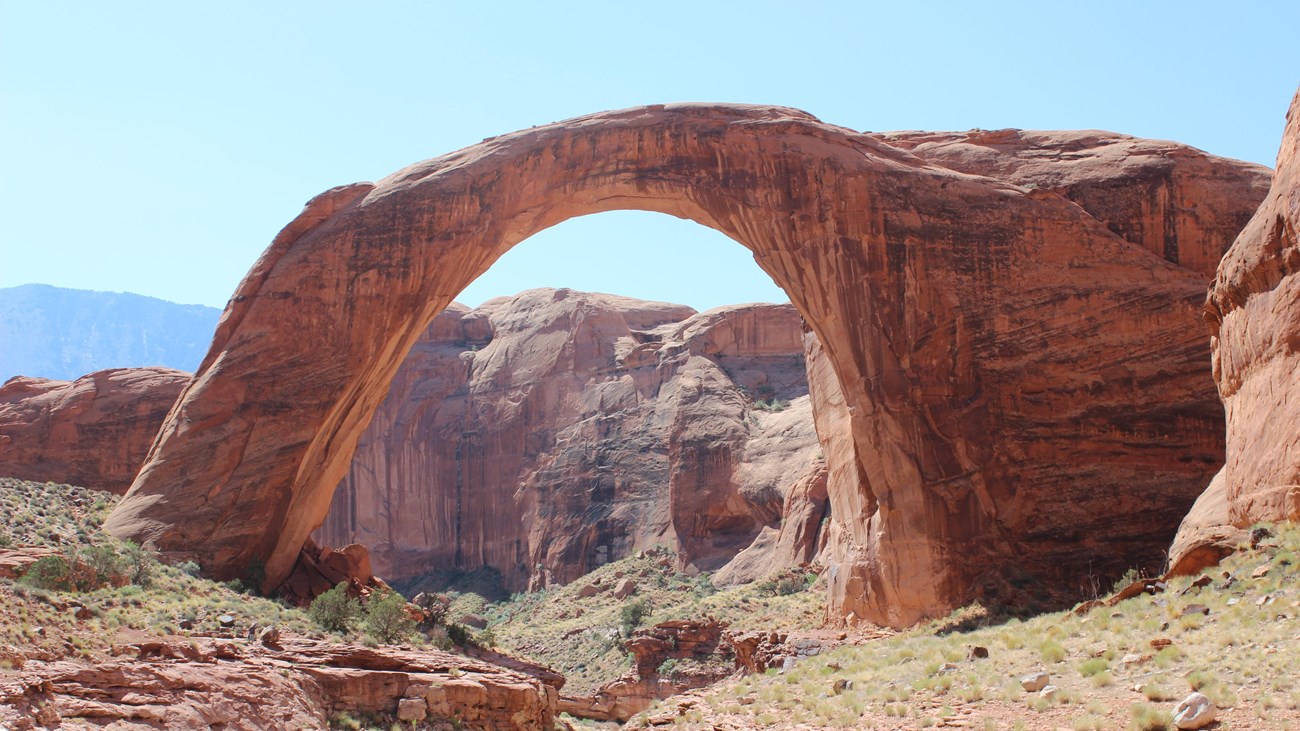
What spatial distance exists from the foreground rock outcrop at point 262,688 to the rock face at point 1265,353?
422 inches

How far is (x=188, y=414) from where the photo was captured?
84.2 feet

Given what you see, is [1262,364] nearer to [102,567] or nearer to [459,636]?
[459,636]

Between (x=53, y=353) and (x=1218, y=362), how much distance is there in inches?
7425

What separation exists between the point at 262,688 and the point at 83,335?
191 meters

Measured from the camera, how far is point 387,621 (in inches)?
880

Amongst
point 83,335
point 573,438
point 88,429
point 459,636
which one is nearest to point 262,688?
point 459,636

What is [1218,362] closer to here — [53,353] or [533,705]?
[533,705]

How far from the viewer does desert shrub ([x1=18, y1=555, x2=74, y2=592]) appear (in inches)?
793

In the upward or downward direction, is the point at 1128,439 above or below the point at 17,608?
above

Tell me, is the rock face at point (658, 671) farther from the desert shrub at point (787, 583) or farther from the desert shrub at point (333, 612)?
the desert shrub at point (333, 612)

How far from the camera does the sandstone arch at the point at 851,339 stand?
2316 cm

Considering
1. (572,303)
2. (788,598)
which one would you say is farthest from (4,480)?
(572,303)

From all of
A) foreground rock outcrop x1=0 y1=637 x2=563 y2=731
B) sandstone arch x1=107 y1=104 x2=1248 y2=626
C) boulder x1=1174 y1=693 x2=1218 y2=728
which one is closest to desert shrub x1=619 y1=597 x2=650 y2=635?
sandstone arch x1=107 y1=104 x2=1248 y2=626

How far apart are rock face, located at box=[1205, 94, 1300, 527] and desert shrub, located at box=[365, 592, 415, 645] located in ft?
43.7
